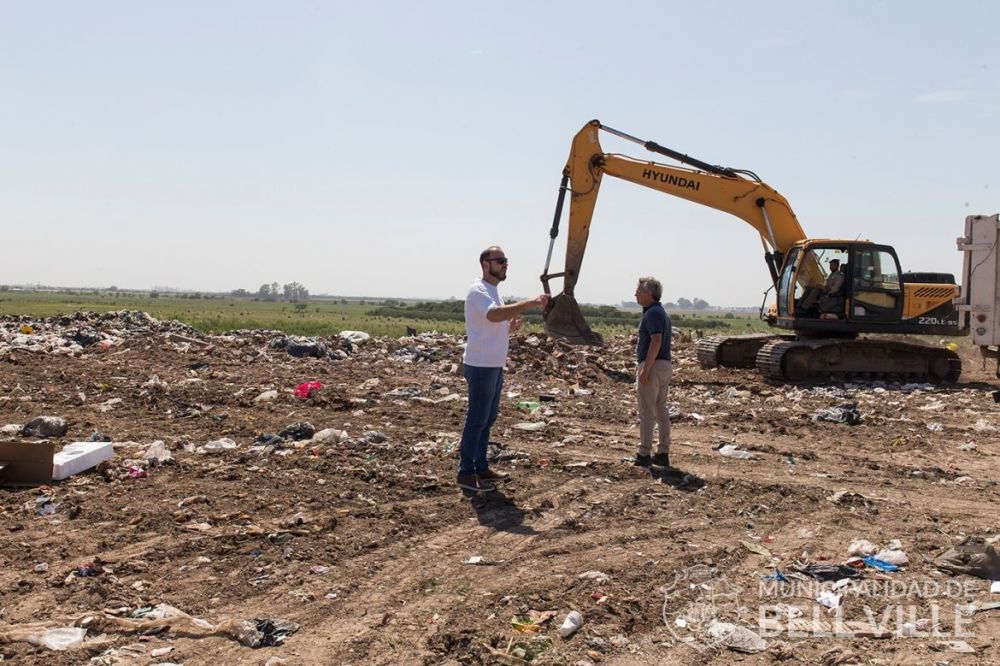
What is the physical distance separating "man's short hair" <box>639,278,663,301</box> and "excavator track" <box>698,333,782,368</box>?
8.45 m

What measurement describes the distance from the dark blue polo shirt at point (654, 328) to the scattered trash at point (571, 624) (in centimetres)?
334

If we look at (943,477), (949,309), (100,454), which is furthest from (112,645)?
(949,309)

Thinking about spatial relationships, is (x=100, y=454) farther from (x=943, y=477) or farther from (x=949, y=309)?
(x=949, y=309)

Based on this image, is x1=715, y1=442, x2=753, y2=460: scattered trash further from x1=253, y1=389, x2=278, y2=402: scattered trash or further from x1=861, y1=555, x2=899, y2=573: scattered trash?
x1=253, y1=389, x2=278, y2=402: scattered trash

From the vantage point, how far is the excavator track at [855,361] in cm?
1388

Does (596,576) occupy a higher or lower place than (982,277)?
lower

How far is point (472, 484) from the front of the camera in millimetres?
6375

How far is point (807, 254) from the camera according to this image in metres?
14.1

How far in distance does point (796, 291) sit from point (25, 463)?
11.6 metres

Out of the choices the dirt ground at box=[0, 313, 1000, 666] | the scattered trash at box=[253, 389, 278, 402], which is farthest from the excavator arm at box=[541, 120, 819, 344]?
the scattered trash at box=[253, 389, 278, 402]

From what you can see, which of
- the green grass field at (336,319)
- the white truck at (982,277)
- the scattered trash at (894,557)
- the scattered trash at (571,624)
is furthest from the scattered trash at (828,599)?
the green grass field at (336,319)

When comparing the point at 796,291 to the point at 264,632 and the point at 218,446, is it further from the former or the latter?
the point at 264,632

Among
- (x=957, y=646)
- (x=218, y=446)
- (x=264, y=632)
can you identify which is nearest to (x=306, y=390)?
(x=218, y=446)

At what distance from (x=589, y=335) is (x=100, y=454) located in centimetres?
999
